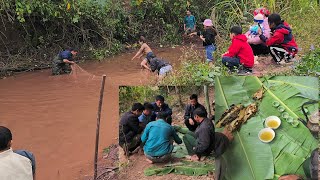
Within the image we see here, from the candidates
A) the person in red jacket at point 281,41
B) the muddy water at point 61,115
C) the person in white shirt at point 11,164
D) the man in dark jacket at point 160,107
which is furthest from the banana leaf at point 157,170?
the person in red jacket at point 281,41

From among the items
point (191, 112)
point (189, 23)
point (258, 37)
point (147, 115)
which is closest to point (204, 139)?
point (191, 112)

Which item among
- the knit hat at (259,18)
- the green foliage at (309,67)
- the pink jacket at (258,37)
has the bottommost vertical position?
the pink jacket at (258,37)

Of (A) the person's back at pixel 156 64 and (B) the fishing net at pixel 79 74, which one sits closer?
(A) the person's back at pixel 156 64

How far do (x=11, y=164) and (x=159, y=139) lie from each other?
1.36 m

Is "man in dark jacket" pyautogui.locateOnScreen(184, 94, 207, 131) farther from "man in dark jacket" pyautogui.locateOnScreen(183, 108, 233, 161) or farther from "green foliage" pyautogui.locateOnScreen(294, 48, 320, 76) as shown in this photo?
"green foliage" pyautogui.locateOnScreen(294, 48, 320, 76)

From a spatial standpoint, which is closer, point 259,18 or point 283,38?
point 283,38

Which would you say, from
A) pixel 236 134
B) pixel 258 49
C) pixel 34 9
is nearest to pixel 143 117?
pixel 236 134

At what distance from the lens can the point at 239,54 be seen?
5.89 meters

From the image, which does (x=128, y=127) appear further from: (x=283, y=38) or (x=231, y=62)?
(x=283, y=38)

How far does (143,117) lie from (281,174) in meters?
1.28

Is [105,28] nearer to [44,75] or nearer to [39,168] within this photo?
[44,75]

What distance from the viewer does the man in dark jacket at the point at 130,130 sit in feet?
11.1

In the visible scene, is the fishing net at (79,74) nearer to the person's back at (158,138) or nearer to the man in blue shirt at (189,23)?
the man in blue shirt at (189,23)

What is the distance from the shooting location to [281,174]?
287cm
